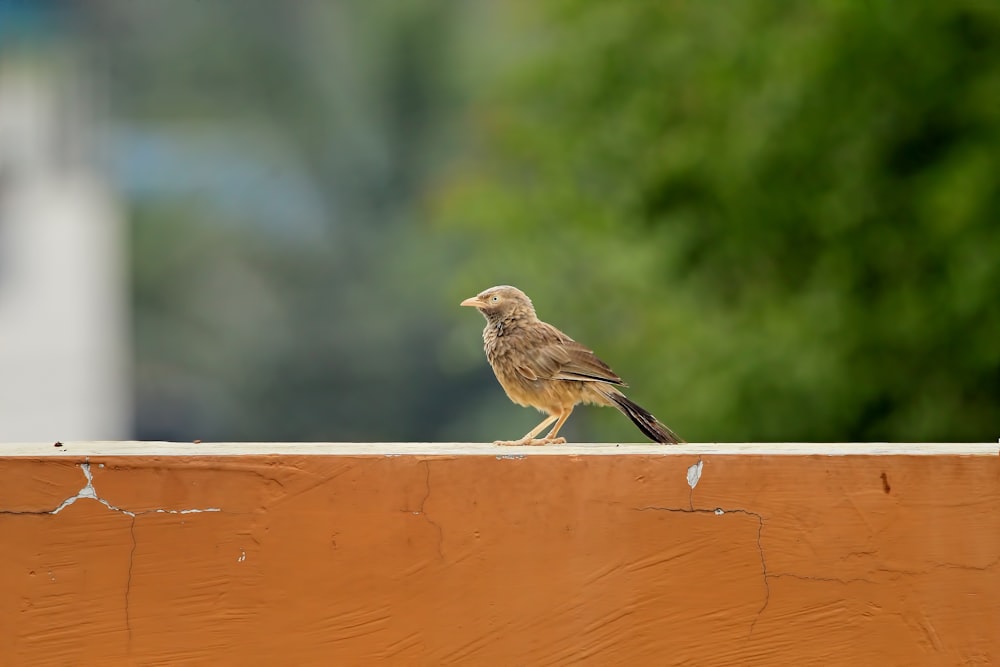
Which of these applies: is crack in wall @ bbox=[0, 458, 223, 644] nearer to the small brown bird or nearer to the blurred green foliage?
the small brown bird

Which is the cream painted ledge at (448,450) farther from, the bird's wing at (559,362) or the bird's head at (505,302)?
the bird's head at (505,302)

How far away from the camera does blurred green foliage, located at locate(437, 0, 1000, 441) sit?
27.7 ft

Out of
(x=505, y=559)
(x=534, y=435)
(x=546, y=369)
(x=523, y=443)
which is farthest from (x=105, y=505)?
(x=546, y=369)

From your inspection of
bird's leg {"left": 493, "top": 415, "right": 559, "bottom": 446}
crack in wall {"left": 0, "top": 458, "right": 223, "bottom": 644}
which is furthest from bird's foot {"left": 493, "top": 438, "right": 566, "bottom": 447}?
crack in wall {"left": 0, "top": 458, "right": 223, "bottom": 644}

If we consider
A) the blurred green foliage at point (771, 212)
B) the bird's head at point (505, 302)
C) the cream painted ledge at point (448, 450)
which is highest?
the blurred green foliage at point (771, 212)

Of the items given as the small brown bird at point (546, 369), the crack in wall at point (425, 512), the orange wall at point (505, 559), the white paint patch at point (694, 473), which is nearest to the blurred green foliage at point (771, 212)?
the small brown bird at point (546, 369)

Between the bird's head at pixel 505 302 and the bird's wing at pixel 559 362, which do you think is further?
the bird's head at pixel 505 302

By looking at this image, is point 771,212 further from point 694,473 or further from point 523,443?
point 694,473

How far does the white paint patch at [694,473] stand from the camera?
2.81 metres

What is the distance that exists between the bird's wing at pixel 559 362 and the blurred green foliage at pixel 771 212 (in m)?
3.68

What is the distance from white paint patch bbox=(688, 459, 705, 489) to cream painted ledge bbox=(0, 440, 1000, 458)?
3cm

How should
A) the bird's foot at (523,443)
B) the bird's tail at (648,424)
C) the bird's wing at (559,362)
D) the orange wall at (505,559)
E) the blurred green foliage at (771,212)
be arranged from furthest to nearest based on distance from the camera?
the blurred green foliage at (771,212) → the bird's wing at (559,362) → the bird's tail at (648,424) → the bird's foot at (523,443) → the orange wall at (505,559)

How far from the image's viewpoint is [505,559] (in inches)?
110

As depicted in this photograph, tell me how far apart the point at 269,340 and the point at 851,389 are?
34129 millimetres
